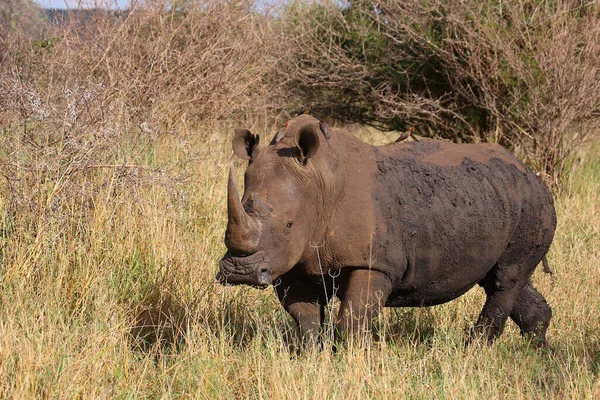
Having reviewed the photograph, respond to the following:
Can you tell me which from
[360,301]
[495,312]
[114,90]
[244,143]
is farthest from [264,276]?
[114,90]

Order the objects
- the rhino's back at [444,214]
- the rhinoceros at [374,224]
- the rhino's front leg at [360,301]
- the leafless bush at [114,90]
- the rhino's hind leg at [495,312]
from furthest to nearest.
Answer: the leafless bush at [114,90]
the rhino's hind leg at [495,312]
the rhino's back at [444,214]
the rhino's front leg at [360,301]
the rhinoceros at [374,224]

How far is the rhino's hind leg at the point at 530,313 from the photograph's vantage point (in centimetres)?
636

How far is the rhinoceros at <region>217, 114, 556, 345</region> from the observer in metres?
4.90

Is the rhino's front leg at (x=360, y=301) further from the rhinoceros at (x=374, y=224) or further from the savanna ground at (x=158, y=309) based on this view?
the savanna ground at (x=158, y=309)

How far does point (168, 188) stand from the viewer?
7.24 metres

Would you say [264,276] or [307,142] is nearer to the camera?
[264,276]

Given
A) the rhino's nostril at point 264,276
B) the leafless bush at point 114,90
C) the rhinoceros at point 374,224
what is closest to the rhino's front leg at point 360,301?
the rhinoceros at point 374,224

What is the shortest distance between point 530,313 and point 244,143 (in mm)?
2499

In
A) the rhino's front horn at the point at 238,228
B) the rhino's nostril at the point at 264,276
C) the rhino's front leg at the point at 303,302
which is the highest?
the rhino's front horn at the point at 238,228

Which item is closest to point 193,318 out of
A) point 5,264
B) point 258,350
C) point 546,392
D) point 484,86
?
point 258,350

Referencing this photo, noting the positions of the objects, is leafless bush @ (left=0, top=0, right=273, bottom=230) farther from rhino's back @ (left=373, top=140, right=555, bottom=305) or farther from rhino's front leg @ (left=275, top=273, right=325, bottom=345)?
rhino's back @ (left=373, top=140, right=555, bottom=305)

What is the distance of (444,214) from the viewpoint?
18.1 feet

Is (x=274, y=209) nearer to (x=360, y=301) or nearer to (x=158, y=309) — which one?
(x=360, y=301)

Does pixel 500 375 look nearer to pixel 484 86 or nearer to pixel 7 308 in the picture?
pixel 7 308
